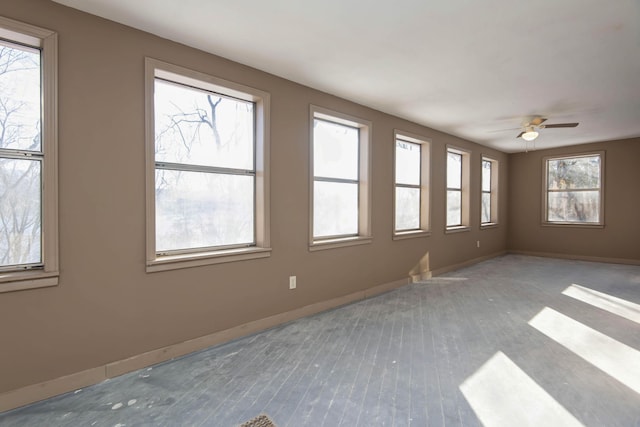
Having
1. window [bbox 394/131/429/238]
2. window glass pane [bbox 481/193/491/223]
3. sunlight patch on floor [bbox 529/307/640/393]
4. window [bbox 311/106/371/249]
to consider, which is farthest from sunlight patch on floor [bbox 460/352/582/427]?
window glass pane [bbox 481/193/491/223]

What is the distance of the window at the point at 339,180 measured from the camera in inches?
153

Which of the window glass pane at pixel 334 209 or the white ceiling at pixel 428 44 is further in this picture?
the window glass pane at pixel 334 209

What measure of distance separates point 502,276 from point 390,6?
16.4 feet

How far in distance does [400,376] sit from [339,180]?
7.92 ft

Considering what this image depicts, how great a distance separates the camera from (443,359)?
262 cm

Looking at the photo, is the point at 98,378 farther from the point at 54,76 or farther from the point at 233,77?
the point at 233,77

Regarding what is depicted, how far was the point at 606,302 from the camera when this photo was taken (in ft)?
13.4

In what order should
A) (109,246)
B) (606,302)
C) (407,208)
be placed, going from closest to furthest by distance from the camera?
(109,246)
(606,302)
(407,208)

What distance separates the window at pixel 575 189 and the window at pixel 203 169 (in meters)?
7.27

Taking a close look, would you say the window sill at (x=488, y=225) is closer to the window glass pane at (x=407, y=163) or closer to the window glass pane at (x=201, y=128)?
the window glass pane at (x=407, y=163)

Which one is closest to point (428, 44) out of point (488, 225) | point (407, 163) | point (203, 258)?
point (203, 258)


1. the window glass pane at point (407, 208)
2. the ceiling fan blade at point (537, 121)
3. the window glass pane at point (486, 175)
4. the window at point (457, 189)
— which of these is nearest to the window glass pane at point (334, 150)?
the window glass pane at point (407, 208)

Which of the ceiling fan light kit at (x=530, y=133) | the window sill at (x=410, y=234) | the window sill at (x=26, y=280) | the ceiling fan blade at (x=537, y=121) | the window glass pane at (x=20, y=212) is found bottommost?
the window sill at (x=26, y=280)

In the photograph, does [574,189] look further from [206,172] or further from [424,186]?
[206,172]
